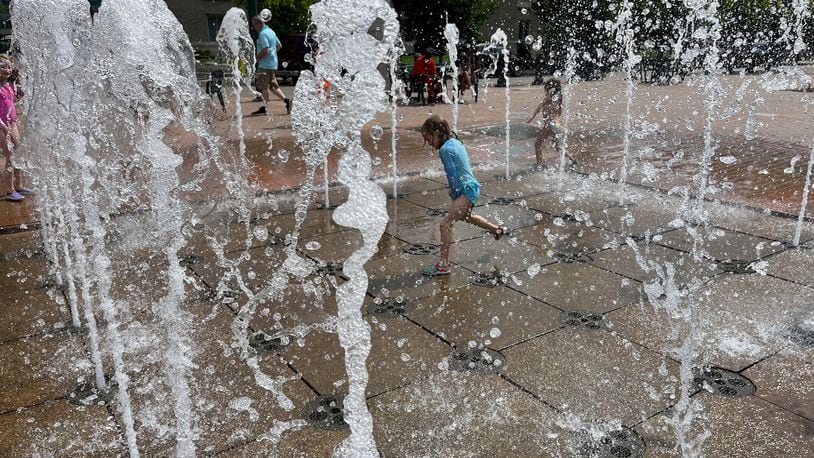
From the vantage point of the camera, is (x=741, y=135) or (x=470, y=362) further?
(x=741, y=135)

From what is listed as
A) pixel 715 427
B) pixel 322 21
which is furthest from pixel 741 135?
pixel 715 427

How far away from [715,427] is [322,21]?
3.95 metres

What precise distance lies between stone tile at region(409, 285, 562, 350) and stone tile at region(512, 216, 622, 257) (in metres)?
0.96

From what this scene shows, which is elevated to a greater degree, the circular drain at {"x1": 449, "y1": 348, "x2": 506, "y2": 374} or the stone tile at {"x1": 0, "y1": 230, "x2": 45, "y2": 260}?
the stone tile at {"x1": 0, "y1": 230, "x2": 45, "y2": 260}

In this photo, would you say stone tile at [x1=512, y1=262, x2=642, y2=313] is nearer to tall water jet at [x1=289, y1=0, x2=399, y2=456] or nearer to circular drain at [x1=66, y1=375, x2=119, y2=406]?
tall water jet at [x1=289, y1=0, x2=399, y2=456]

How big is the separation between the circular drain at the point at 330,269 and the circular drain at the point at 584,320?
1.64 m

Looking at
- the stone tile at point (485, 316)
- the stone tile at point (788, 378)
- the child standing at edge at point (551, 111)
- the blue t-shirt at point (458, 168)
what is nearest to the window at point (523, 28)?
the child standing at edge at point (551, 111)

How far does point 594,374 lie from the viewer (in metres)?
3.21

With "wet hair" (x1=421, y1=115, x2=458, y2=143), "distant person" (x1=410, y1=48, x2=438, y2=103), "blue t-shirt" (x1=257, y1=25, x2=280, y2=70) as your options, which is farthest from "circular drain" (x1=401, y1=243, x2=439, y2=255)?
"distant person" (x1=410, y1=48, x2=438, y2=103)

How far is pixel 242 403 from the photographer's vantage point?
2996mm

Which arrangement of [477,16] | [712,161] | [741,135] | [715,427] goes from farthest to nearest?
[477,16], [741,135], [712,161], [715,427]

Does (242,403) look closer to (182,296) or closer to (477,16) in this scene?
(182,296)

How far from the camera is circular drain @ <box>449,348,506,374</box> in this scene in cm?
327

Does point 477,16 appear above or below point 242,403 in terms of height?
above
